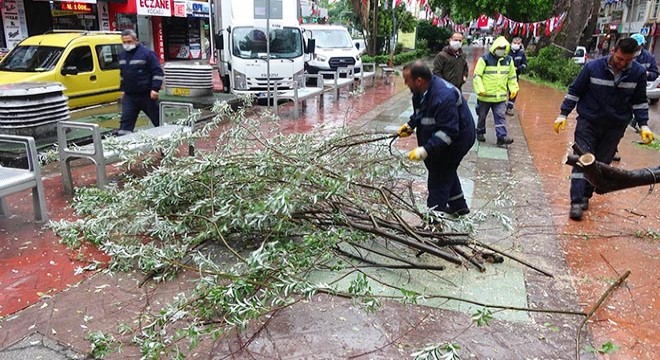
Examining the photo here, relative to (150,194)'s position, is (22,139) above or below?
above

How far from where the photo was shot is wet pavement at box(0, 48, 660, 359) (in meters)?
3.08

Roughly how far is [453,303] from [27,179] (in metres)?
3.75

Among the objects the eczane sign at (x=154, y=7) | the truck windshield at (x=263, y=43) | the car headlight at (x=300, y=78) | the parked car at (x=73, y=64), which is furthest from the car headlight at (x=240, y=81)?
the eczane sign at (x=154, y=7)

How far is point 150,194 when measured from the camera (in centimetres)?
427

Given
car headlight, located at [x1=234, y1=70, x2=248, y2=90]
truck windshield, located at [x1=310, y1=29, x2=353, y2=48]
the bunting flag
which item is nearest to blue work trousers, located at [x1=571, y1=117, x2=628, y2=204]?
car headlight, located at [x1=234, y1=70, x2=248, y2=90]

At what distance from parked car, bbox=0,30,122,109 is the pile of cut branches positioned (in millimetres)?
5703

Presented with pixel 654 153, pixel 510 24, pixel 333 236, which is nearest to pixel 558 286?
pixel 333 236

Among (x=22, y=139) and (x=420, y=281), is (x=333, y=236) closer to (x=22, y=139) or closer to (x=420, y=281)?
(x=420, y=281)

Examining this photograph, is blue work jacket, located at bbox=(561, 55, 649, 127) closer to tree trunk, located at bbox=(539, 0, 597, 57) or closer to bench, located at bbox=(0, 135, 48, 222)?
bench, located at bbox=(0, 135, 48, 222)

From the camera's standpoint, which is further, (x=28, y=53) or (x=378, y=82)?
(x=378, y=82)

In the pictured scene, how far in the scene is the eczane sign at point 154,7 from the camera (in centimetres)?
2216

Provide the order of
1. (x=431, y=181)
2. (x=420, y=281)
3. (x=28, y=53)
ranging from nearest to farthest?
(x=420, y=281) < (x=431, y=181) < (x=28, y=53)

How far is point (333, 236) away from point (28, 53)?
880 cm

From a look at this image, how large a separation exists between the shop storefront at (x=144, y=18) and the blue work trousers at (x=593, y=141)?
1956cm
